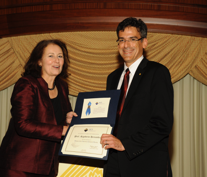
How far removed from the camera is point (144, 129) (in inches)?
69.3

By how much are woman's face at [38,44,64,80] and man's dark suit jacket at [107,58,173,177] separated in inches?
34.1

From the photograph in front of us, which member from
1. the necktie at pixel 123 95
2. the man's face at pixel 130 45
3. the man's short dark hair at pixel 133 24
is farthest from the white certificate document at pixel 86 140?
the man's short dark hair at pixel 133 24

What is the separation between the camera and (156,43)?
3.81 m

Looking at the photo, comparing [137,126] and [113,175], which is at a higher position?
[137,126]

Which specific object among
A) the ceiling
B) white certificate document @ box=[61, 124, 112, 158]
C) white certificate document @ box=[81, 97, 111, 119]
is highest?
the ceiling

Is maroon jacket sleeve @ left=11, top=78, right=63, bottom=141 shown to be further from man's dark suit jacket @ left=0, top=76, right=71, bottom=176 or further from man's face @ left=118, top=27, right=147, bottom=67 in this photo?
man's face @ left=118, top=27, right=147, bottom=67

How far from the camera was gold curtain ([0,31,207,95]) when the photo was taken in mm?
3805

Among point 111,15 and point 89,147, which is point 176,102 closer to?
point 111,15

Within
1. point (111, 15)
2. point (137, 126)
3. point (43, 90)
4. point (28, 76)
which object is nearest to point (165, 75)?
point (137, 126)

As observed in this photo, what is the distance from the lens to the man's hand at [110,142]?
1.67 m

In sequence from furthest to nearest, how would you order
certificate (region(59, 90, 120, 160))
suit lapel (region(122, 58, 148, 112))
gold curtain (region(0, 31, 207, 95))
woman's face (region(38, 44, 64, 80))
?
gold curtain (region(0, 31, 207, 95)), woman's face (region(38, 44, 64, 80)), suit lapel (region(122, 58, 148, 112)), certificate (region(59, 90, 120, 160))

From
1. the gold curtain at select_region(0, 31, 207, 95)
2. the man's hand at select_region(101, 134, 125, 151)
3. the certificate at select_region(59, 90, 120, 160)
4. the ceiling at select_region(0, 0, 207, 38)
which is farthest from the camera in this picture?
the gold curtain at select_region(0, 31, 207, 95)

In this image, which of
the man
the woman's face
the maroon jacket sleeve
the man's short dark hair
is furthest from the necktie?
the woman's face

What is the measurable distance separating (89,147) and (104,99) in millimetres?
416
